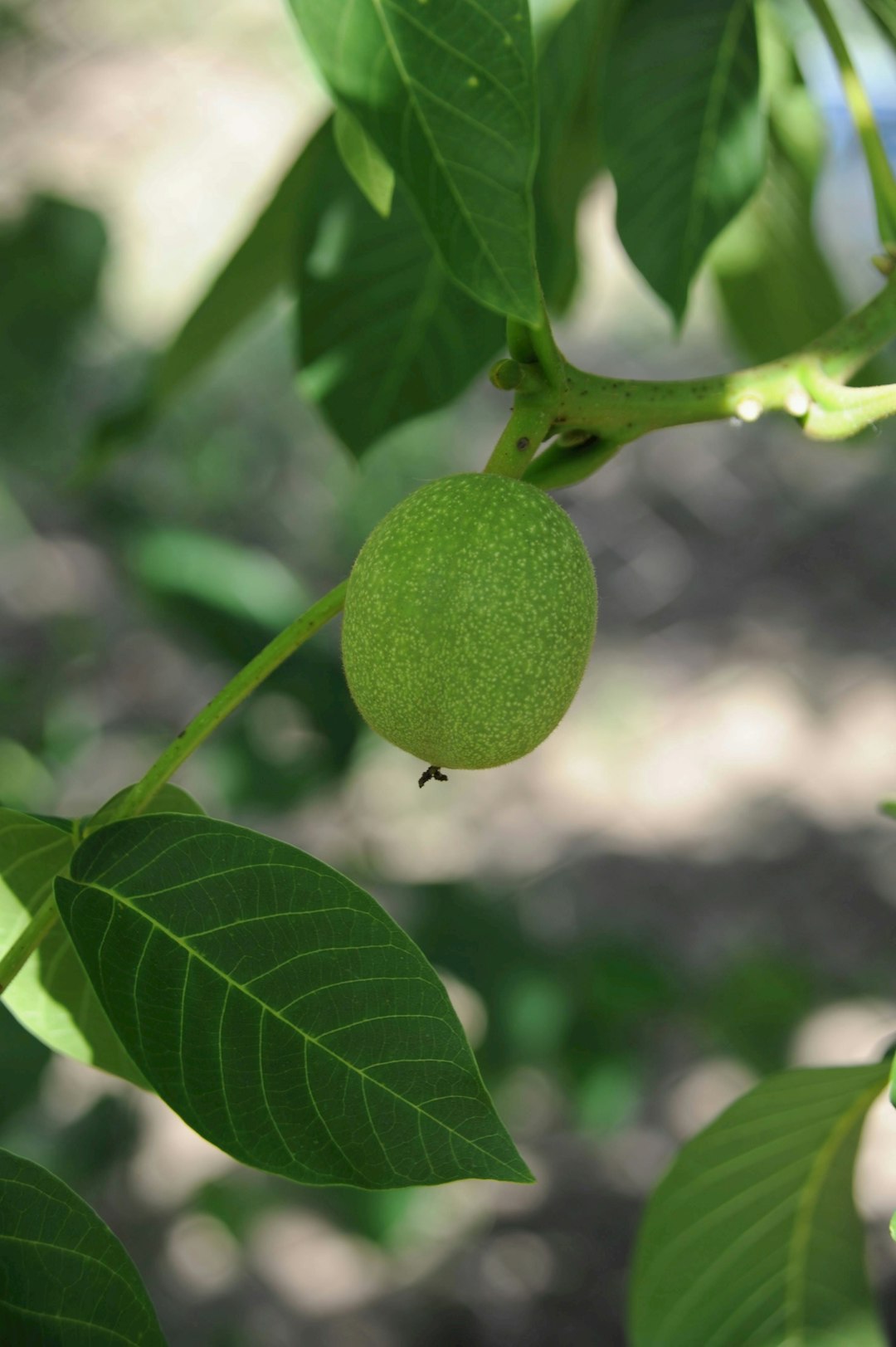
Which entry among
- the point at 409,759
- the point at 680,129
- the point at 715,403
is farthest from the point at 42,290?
the point at 409,759

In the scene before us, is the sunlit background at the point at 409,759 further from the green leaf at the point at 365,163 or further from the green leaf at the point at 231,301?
the green leaf at the point at 365,163

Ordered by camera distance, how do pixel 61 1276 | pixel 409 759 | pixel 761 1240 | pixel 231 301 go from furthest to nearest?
pixel 409 759 < pixel 231 301 < pixel 761 1240 < pixel 61 1276

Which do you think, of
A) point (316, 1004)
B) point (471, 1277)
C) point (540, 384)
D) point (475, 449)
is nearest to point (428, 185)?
point (540, 384)

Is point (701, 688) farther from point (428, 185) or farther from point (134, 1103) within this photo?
point (428, 185)

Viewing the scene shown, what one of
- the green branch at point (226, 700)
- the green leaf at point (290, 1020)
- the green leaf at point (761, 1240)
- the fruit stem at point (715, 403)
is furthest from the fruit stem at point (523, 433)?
the green leaf at point (761, 1240)

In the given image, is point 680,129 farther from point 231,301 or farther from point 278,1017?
point 278,1017

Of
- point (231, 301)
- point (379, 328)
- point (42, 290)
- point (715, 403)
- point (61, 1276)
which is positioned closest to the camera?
point (61, 1276)

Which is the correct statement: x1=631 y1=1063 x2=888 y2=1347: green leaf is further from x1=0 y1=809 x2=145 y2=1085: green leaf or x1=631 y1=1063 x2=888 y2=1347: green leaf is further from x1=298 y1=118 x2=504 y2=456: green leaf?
x1=298 y1=118 x2=504 y2=456: green leaf
